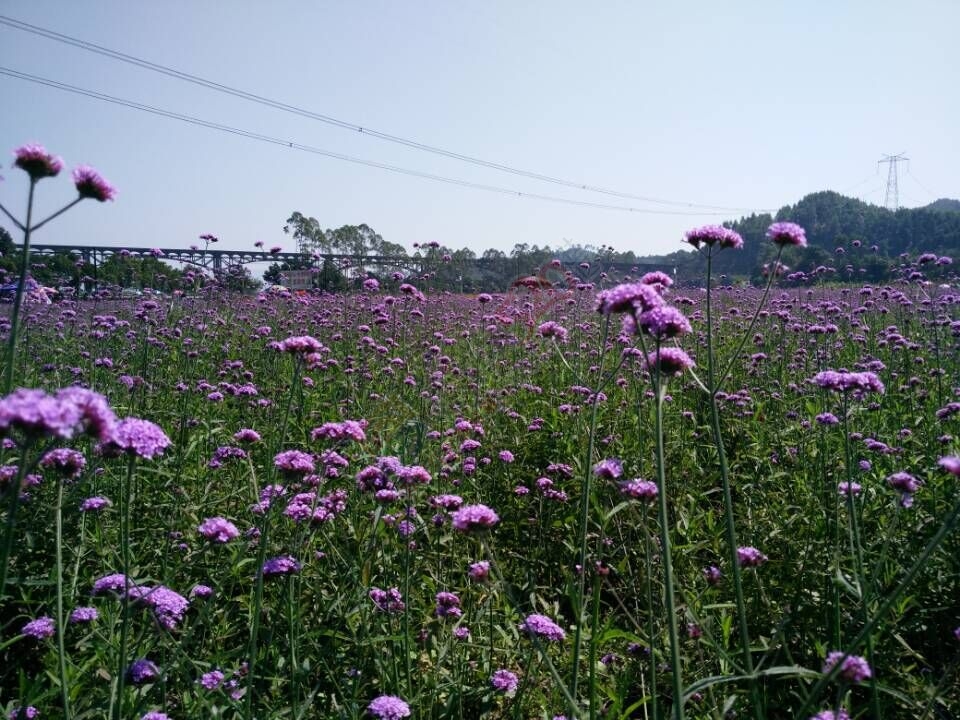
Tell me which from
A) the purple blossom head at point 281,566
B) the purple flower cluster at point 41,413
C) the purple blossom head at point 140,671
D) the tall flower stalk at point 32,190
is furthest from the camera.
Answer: the purple blossom head at point 281,566

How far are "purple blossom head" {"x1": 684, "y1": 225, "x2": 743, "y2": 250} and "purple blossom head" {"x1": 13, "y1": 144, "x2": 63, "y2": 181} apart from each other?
2209mm

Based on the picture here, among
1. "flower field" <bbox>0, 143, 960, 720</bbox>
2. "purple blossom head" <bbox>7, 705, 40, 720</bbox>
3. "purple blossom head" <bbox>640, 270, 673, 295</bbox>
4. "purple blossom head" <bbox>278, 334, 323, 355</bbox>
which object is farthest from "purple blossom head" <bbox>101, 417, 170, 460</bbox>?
"purple blossom head" <bbox>640, 270, 673, 295</bbox>

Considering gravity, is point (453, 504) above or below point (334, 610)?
above

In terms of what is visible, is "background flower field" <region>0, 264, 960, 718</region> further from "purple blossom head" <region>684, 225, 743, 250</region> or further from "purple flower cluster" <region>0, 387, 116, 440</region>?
"purple blossom head" <region>684, 225, 743, 250</region>

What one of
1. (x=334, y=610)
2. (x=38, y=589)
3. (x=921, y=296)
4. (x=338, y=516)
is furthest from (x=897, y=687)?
(x=921, y=296)

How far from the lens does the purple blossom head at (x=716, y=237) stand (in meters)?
2.12

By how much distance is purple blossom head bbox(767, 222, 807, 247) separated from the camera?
2.21m

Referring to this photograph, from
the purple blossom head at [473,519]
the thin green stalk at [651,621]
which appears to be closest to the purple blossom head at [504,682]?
the thin green stalk at [651,621]

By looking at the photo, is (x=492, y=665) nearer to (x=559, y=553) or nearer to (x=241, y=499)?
(x=559, y=553)

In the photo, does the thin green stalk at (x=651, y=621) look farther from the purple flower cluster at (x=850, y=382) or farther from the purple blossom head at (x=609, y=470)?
Answer: the purple flower cluster at (x=850, y=382)

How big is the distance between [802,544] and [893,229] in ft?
362

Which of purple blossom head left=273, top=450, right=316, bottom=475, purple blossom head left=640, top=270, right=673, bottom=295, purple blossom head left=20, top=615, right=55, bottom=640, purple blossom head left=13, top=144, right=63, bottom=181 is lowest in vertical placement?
purple blossom head left=20, top=615, right=55, bottom=640

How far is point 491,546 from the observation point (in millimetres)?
3742

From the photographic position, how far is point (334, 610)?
277 centimetres
